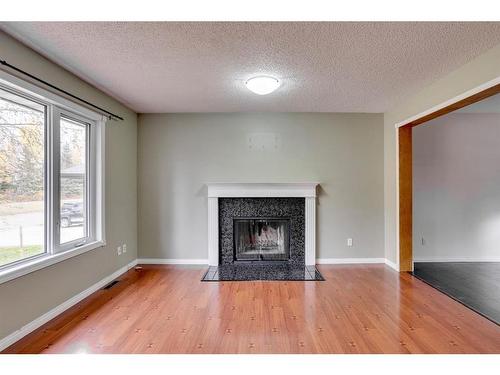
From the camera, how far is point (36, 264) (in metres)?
2.40

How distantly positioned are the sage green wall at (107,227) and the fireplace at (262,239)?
5.51 feet

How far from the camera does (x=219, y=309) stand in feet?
9.13

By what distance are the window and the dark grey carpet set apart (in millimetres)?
4191

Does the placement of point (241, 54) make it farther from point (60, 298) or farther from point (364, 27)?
point (60, 298)

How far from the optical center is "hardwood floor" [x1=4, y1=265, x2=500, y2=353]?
6.94 feet

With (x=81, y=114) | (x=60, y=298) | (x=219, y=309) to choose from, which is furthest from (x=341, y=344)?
(x=81, y=114)

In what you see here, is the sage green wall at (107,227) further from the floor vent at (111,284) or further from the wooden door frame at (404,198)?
the wooden door frame at (404,198)

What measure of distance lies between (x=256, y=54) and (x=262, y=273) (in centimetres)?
285

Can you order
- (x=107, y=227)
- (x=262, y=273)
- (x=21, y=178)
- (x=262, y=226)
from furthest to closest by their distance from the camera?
(x=262, y=226)
(x=262, y=273)
(x=107, y=227)
(x=21, y=178)

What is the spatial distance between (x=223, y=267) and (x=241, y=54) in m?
3.05

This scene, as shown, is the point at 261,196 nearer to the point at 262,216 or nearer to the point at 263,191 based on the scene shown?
the point at 263,191

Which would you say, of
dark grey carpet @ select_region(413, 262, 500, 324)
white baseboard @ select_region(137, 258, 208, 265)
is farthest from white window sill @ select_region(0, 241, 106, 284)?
dark grey carpet @ select_region(413, 262, 500, 324)

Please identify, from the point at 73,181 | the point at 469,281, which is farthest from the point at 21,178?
the point at 469,281

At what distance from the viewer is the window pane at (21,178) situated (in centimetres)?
225
